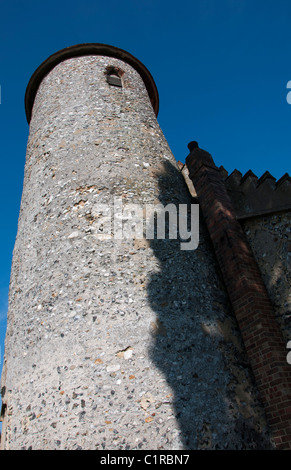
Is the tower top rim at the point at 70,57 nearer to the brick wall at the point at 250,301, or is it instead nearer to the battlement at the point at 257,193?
the brick wall at the point at 250,301

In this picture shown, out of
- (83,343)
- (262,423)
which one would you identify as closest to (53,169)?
(83,343)

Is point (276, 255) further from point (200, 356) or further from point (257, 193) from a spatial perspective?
point (200, 356)

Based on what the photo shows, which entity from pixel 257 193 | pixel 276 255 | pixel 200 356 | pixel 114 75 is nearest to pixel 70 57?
pixel 114 75

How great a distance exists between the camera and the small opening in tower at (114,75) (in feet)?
28.0

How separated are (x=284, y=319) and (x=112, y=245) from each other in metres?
2.66

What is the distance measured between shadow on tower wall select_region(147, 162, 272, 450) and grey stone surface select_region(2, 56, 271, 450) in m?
0.01

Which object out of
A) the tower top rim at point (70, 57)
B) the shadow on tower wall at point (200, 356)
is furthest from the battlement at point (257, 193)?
the tower top rim at point (70, 57)

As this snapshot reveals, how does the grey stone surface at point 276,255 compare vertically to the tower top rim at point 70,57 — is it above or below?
below

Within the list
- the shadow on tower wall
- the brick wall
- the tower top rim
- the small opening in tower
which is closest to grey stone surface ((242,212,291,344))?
the brick wall

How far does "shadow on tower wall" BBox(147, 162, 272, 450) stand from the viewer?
13.1ft

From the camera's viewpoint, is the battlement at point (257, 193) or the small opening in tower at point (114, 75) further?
the small opening in tower at point (114, 75)

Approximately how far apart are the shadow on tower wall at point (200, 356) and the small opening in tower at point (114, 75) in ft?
15.8

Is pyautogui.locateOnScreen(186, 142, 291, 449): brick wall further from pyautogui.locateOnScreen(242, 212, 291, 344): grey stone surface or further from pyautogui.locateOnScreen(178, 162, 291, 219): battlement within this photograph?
pyautogui.locateOnScreen(178, 162, 291, 219): battlement

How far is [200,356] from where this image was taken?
4.50 metres
